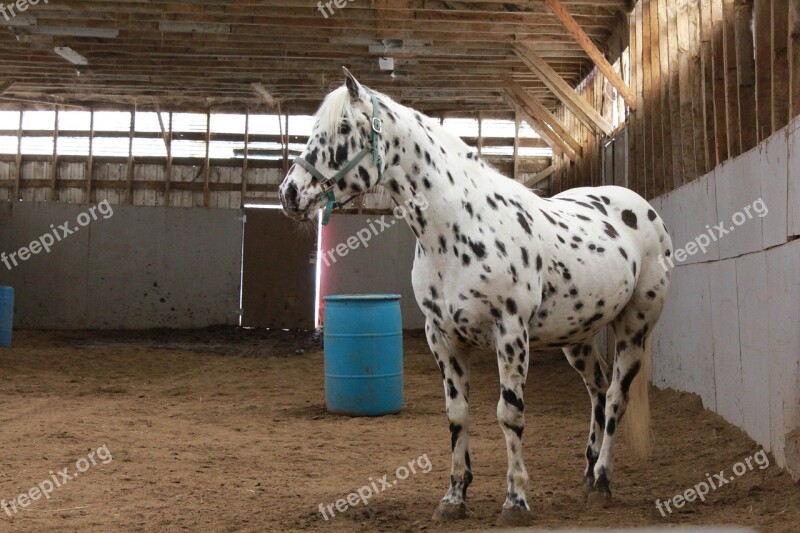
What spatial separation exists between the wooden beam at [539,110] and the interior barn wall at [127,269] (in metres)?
5.95

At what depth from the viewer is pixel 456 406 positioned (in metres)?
3.43

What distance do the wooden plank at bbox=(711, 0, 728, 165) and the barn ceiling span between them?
10.5 ft

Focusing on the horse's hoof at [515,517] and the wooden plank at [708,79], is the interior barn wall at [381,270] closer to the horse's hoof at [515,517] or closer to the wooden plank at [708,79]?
the wooden plank at [708,79]

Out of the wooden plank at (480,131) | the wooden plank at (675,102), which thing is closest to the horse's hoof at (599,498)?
the wooden plank at (675,102)

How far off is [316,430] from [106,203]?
392 inches

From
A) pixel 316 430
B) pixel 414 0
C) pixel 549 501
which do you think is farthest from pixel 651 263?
pixel 414 0

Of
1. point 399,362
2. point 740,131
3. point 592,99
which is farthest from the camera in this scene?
point 592,99

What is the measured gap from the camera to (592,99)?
11023mm

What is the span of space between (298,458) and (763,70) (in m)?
3.70

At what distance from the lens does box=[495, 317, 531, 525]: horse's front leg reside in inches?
125

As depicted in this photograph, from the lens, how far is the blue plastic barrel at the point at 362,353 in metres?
6.52

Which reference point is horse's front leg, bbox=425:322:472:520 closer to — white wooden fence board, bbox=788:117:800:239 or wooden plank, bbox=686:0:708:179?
white wooden fence board, bbox=788:117:800:239

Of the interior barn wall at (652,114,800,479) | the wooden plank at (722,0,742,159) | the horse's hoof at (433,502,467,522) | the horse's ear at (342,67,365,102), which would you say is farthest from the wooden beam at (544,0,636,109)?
the horse's hoof at (433,502,467,522)

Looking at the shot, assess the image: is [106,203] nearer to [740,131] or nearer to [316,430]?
[316,430]
